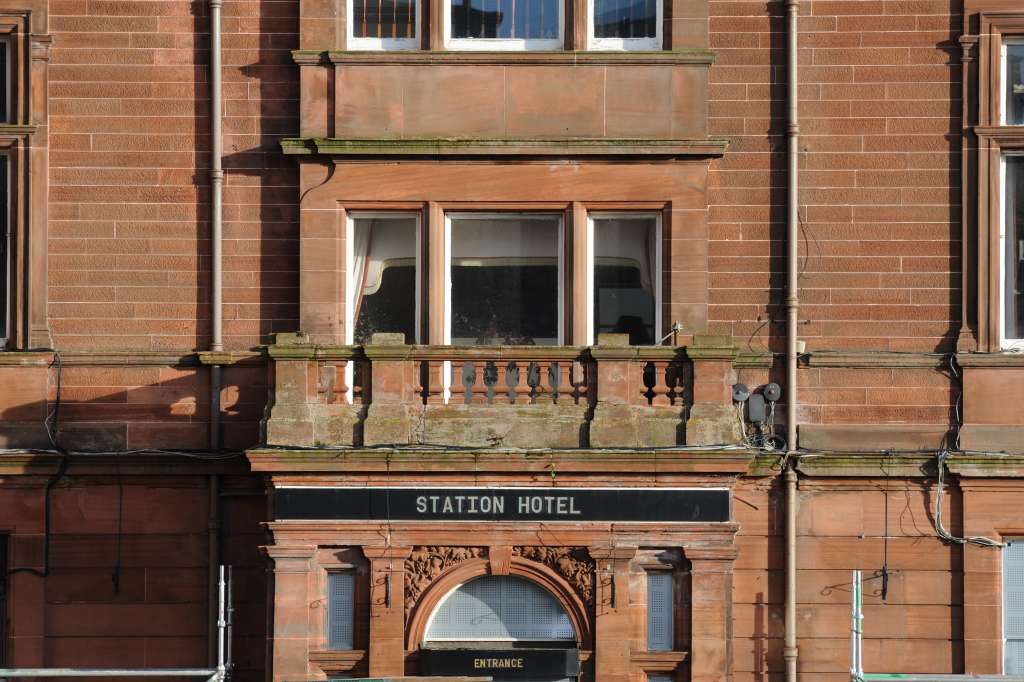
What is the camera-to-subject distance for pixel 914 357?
1667cm

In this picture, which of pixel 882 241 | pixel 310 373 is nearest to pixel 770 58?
pixel 882 241

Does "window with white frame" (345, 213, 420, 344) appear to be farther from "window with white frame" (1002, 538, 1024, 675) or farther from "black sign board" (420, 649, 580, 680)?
"window with white frame" (1002, 538, 1024, 675)

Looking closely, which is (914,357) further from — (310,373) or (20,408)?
(20,408)

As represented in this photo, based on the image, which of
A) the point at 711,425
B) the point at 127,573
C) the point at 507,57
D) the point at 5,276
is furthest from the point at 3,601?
the point at 507,57

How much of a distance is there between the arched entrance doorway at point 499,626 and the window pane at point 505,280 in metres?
2.69

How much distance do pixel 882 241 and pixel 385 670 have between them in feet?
22.4

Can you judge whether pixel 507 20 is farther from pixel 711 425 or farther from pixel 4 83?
pixel 4 83

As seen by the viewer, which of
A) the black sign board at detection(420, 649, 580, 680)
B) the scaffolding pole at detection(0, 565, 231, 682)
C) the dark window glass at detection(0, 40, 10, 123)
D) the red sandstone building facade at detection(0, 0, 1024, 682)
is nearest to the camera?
the scaffolding pole at detection(0, 565, 231, 682)

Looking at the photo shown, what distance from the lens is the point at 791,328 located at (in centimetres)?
1662

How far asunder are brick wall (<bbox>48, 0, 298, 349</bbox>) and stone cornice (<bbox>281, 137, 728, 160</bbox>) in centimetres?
68

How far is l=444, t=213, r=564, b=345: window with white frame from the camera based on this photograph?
55.6ft

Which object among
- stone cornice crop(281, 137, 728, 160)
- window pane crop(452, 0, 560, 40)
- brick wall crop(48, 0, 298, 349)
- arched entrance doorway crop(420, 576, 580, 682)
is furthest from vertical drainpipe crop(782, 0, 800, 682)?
brick wall crop(48, 0, 298, 349)

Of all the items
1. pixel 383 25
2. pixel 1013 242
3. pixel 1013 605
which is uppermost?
pixel 383 25

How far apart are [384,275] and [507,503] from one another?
10.0ft
